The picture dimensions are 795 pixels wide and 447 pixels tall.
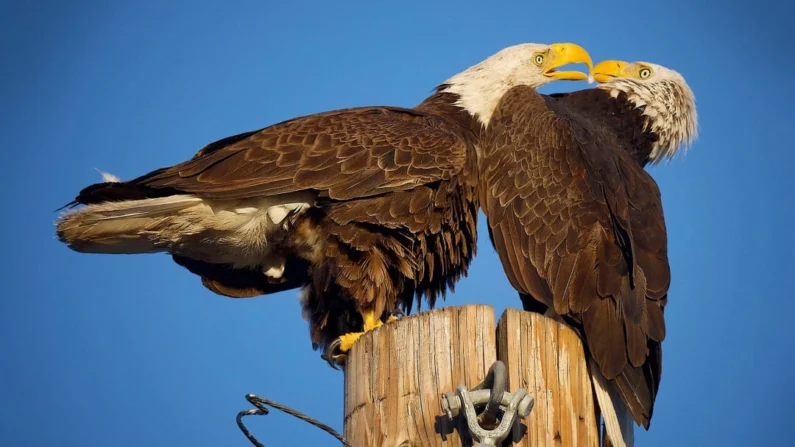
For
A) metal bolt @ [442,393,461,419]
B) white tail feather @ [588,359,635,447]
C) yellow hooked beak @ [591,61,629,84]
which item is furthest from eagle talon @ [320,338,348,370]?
yellow hooked beak @ [591,61,629,84]

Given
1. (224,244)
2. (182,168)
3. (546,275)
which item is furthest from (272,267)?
(546,275)

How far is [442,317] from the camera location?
3.54 m

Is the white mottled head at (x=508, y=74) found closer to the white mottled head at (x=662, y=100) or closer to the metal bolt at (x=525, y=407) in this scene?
the white mottled head at (x=662, y=100)

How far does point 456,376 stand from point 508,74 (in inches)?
141

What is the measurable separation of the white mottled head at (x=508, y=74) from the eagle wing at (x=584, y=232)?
0.86ft

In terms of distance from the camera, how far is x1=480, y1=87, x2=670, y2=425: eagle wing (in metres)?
4.63

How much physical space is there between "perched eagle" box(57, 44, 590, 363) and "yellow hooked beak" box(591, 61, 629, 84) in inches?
75.5

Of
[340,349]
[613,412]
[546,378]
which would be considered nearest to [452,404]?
[546,378]

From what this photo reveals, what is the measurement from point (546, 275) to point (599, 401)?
128 cm

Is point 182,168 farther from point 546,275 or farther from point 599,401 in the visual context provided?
point 599,401

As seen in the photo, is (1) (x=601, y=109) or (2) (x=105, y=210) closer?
(2) (x=105, y=210)

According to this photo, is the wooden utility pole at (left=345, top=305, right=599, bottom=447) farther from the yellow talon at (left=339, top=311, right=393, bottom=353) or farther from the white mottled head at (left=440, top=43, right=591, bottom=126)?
the white mottled head at (left=440, top=43, right=591, bottom=126)

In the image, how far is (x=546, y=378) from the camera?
11.6 feet

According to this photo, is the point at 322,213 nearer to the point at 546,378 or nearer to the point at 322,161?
the point at 322,161
